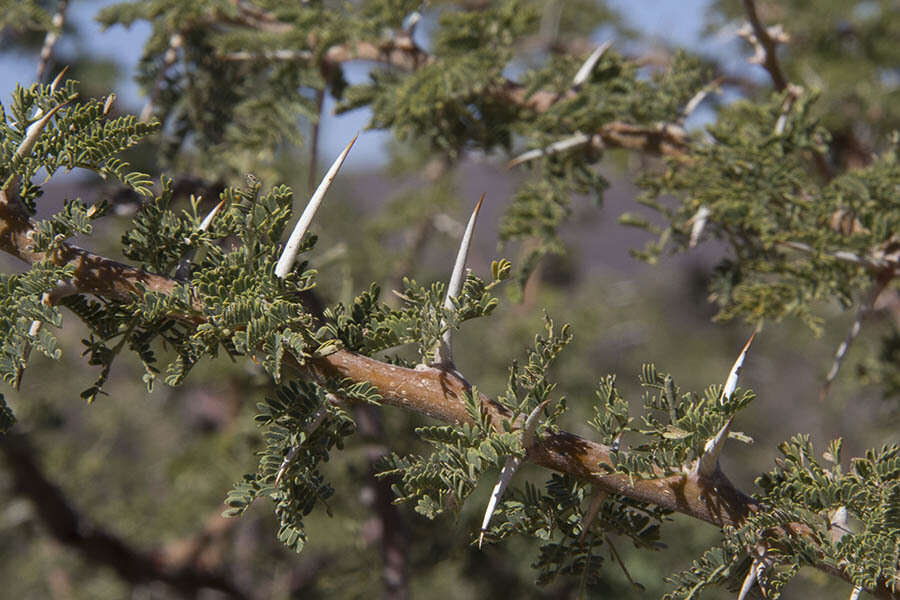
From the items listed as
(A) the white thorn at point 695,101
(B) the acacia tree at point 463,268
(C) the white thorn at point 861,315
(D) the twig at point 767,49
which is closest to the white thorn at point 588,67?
(B) the acacia tree at point 463,268

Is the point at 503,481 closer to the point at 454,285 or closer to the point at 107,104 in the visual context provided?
the point at 454,285

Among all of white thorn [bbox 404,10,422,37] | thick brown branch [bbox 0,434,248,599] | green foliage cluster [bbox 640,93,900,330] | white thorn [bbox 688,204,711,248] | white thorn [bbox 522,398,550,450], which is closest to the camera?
white thorn [bbox 522,398,550,450]

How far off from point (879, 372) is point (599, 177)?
1.36m

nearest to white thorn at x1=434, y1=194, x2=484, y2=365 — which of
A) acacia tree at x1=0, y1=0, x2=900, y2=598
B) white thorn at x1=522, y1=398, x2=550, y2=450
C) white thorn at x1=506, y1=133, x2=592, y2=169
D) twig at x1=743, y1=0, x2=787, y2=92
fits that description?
acacia tree at x1=0, y1=0, x2=900, y2=598

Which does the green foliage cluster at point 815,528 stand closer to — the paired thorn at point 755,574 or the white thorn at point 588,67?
the paired thorn at point 755,574

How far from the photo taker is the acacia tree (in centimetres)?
132

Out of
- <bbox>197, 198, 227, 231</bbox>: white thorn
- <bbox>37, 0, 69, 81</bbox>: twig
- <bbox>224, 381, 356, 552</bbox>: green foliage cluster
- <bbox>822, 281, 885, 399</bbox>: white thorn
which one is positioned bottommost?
<bbox>822, 281, 885, 399</bbox>: white thorn

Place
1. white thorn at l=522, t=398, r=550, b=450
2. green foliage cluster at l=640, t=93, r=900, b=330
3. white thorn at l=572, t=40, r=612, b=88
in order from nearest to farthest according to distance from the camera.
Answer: white thorn at l=522, t=398, r=550, b=450 → green foliage cluster at l=640, t=93, r=900, b=330 → white thorn at l=572, t=40, r=612, b=88

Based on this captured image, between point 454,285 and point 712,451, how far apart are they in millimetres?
537

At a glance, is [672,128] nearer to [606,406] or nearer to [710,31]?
[606,406]

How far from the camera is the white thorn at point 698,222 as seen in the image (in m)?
2.07

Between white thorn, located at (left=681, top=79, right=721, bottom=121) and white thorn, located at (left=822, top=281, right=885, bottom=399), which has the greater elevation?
Result: white thorn, located at (left=681, top=79, right=721, bottom=121)

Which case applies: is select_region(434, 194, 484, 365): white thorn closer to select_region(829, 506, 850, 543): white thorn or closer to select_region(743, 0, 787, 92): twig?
select_region(829, 506, 850, 543): white thorn

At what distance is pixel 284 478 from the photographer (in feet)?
4.41
